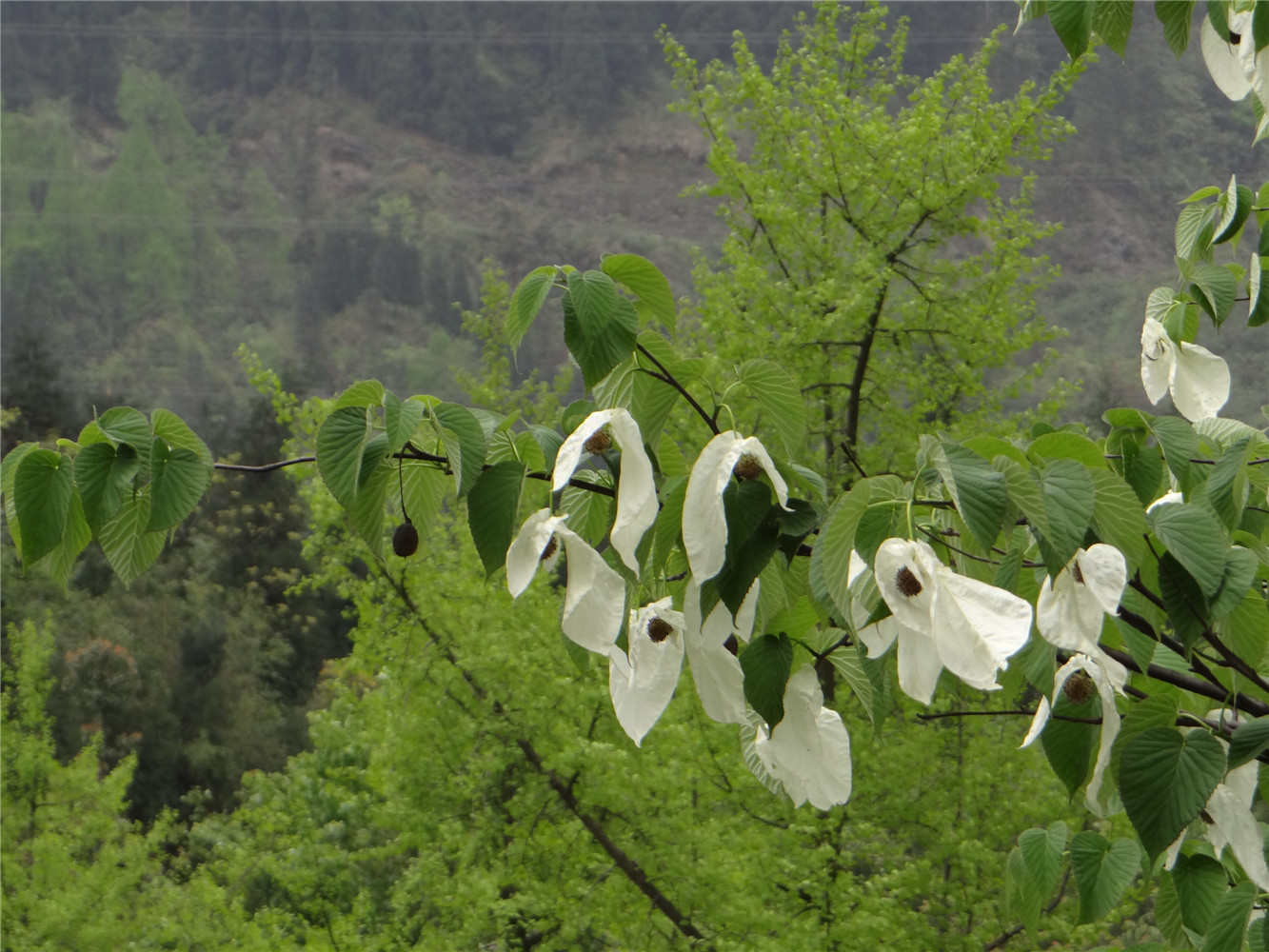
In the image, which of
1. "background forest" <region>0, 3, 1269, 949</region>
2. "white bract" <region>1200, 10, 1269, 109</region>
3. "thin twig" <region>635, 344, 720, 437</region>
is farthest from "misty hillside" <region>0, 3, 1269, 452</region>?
"thin twig" <region>635, 344, 720, 437</region>

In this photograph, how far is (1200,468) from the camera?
76 centimetres

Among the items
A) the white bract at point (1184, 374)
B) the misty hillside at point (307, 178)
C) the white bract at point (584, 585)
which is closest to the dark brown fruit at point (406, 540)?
the white bract at point (584, 585)

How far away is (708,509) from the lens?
440 mm

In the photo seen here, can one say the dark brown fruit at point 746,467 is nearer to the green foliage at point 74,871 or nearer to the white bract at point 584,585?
the white bract at point 584,585

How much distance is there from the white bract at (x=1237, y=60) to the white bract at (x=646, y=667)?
52cm

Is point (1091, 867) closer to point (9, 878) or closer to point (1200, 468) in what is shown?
point (1200, 468)

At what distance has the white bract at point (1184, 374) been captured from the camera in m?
0.75

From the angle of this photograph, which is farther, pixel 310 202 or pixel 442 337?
pixel 310 202

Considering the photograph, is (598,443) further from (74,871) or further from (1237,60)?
(74,871)

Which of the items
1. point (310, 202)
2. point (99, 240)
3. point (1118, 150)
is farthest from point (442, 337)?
point (1118, 150)

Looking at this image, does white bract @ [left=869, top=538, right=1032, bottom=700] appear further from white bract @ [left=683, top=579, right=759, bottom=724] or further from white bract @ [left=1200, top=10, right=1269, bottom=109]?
white bract @ [left=1200, top=10, right=1269, bottom=109]


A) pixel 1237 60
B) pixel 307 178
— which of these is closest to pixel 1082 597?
pixel 1237 60

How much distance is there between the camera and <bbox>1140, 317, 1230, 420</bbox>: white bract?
75 centimetres

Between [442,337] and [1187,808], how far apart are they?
432 inches
